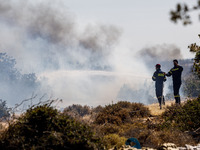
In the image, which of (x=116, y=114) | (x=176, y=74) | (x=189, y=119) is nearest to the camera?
(x=189, y=119)

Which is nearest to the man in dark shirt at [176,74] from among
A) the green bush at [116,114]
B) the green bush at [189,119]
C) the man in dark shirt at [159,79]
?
the man in dark shirt at [159,79]

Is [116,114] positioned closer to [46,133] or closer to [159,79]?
[159,79]

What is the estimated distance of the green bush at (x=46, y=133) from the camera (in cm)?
517

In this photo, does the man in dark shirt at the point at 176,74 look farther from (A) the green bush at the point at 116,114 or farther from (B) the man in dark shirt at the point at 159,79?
(A) the green bush at the point at 116,114

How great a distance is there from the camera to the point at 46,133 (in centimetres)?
534

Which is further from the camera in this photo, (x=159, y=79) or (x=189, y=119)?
(x=159, y=79)

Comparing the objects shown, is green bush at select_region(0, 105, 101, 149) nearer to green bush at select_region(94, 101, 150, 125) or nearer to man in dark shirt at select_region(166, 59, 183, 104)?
green bush at select_region(94, 101, 150, 125)

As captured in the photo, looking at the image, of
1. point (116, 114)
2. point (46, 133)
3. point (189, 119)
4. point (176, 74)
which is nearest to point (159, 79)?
point (176, 74)

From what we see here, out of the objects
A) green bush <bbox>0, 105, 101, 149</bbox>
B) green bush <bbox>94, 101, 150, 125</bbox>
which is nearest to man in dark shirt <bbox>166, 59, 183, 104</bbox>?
green bush <bbox>94, 101, 150, 125</bbox>

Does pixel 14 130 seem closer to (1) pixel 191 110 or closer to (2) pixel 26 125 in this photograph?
(2) pixel 26 125

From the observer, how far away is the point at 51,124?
18.2ft

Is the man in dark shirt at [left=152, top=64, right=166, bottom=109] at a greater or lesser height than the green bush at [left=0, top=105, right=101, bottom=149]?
greater

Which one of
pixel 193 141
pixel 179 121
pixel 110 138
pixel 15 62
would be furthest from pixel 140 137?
pixel 15 62

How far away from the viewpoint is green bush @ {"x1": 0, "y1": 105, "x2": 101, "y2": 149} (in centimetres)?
517
